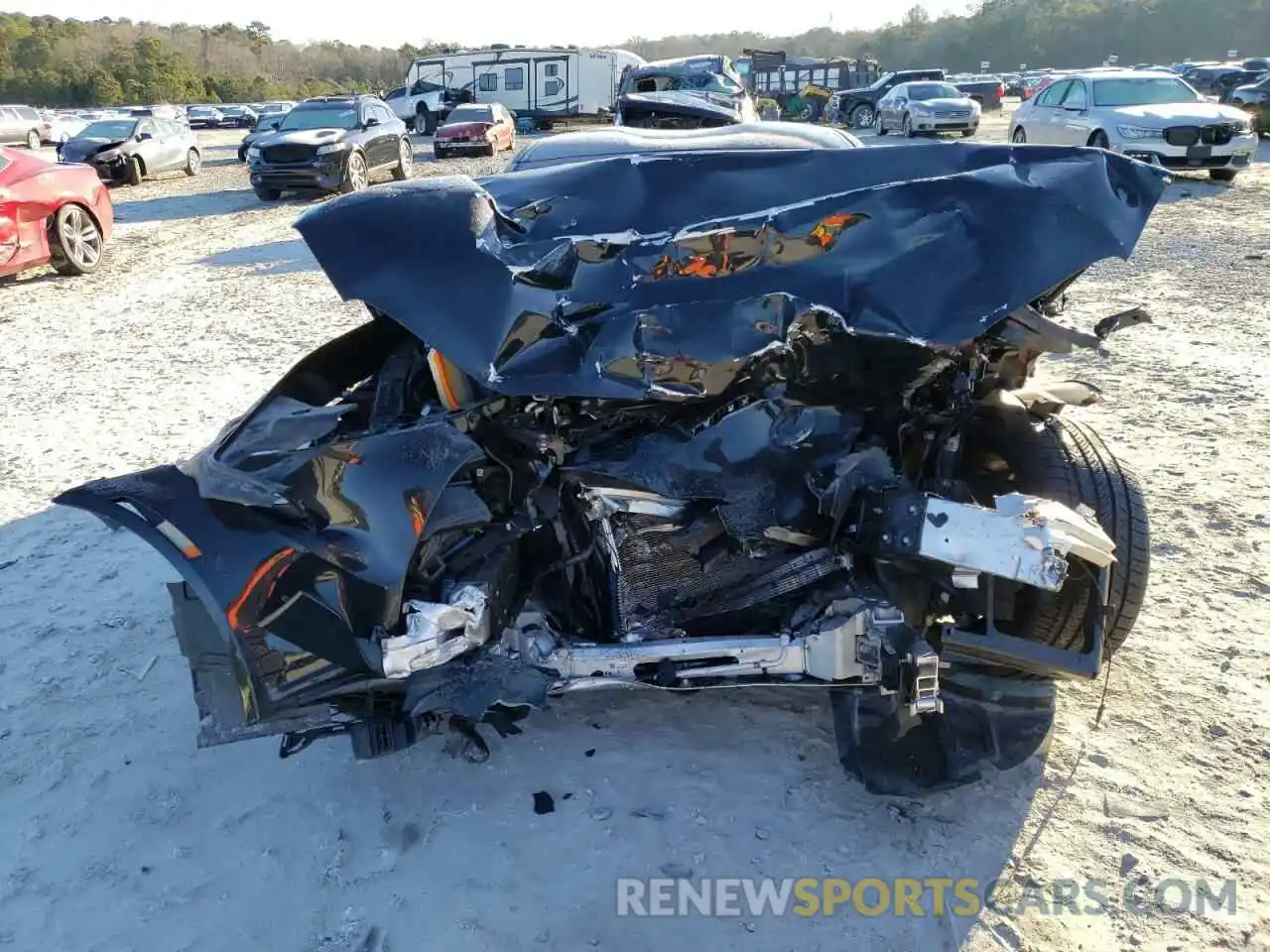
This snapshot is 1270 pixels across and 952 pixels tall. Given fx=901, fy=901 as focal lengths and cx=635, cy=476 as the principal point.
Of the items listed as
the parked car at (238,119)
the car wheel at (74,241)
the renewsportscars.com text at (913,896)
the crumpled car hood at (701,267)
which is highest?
the parked car at (238,119)

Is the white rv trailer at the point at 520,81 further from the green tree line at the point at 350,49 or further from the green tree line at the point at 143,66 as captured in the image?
the green tree line at the point at 350,49

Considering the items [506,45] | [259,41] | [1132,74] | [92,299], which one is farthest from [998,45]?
[92,299]

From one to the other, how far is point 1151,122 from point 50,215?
13377 mm

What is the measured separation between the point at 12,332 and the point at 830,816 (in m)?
7.97

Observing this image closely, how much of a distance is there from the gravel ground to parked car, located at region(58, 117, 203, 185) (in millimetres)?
16590

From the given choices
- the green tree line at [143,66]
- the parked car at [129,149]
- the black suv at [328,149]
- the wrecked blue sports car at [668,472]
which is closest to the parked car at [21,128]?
the parked car at [129,149]

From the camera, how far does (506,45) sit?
3338 centimetres

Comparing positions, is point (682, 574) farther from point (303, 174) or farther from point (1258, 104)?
point (1258, 104)

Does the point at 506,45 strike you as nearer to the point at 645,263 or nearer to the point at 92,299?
the point at 92,299

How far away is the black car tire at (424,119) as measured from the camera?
102ft

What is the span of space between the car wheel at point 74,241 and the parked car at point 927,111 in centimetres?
1905

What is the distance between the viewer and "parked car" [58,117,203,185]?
1734 centimetres

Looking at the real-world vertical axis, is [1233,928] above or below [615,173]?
below

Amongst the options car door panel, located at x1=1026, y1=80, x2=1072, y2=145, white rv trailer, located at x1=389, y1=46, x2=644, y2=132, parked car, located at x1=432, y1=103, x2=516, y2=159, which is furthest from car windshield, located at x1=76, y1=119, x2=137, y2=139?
car door panel, located at x1=1026, y1=80, x2=1072, y2=145
